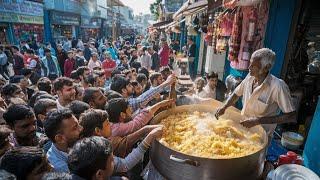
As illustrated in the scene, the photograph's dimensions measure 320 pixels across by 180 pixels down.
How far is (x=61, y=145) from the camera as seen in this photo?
8.38 feet

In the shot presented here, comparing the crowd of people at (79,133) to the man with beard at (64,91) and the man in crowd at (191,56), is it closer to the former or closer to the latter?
the man with beard at (64,91)

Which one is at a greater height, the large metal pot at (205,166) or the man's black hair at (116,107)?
the man's black hair at (116,107)

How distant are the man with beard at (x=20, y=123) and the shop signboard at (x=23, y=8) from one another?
15617 mm

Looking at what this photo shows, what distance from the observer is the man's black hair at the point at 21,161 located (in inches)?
73.6

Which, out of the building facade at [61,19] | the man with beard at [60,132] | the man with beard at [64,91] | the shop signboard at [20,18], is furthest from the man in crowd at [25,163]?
the building facade at [61,19]

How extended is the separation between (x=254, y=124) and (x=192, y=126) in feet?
2.33

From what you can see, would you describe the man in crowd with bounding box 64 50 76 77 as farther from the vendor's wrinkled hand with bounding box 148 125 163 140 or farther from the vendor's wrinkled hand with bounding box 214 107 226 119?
the vendor's wrinkled hand with bounding box 148 125 163 140

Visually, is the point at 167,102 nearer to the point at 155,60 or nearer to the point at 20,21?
the point at 155,60

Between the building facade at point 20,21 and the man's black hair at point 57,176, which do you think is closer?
the man's black hair at point 57,176

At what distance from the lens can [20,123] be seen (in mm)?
2840

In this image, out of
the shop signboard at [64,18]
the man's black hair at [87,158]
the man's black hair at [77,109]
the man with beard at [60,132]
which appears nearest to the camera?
the man's black hair at [87,158]

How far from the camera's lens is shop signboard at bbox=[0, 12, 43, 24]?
15.6 m

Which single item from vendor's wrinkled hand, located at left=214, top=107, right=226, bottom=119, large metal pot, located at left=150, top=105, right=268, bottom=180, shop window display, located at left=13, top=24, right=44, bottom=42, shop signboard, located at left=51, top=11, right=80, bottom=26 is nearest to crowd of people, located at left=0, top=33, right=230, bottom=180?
large metal pot, located at left=150, top=105, right=268, bottom=180

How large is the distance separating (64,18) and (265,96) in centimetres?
2654
